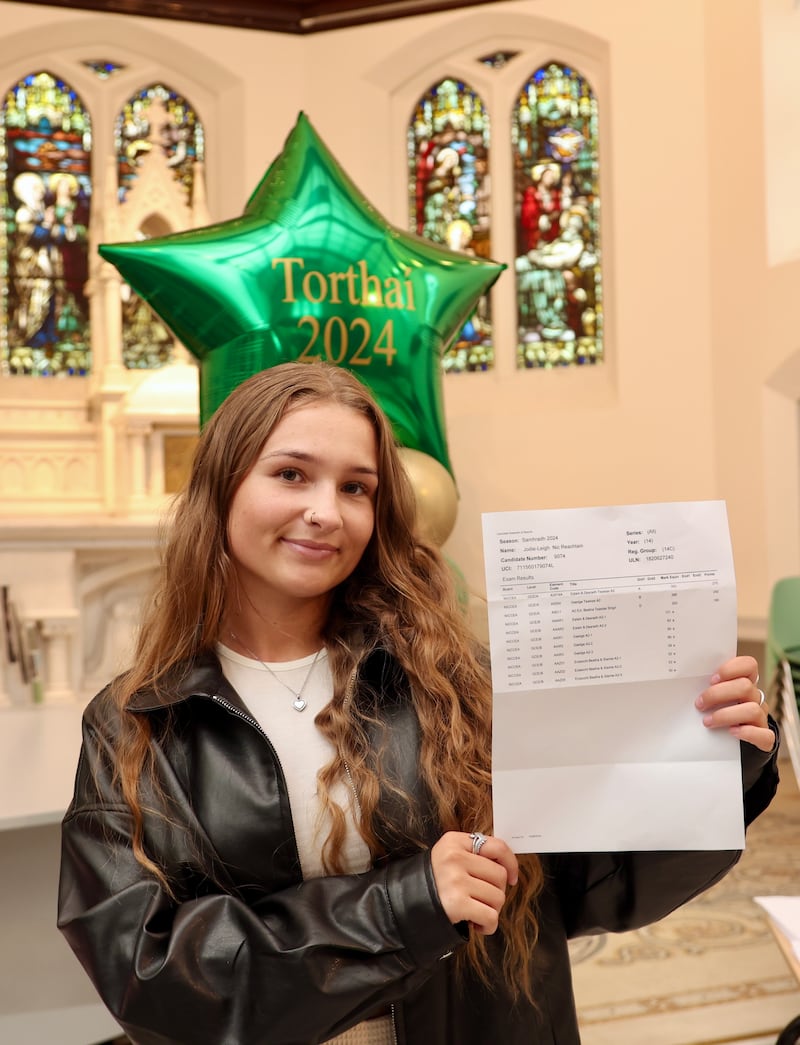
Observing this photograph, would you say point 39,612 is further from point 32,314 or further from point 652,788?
point 652,788

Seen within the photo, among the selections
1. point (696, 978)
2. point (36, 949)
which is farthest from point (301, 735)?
point (696, 978)

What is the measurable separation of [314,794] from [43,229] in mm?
7104

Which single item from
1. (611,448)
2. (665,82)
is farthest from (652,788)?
(665,82)

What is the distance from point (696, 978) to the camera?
11.1 feet

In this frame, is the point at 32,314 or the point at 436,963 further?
the point at 32,314

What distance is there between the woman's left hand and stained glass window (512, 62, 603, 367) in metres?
6.50

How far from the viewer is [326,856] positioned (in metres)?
1.26

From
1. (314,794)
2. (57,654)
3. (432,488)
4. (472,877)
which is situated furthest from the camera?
(57,654)

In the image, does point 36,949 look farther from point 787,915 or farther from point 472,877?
point 472,877

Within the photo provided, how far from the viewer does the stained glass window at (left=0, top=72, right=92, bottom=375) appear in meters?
7.55

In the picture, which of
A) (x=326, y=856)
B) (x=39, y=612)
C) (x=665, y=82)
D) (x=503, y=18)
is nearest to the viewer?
(x=326, y=856)

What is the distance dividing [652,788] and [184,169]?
7.42m

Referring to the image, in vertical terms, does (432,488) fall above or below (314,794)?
above

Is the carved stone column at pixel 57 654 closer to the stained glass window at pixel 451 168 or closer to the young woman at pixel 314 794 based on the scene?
the stained glass window at pixel 451 168
